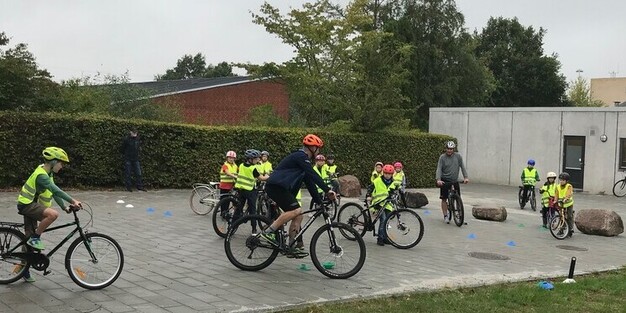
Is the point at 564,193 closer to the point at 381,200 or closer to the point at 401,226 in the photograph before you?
the point at 401,226

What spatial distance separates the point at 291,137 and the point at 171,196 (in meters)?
5.70

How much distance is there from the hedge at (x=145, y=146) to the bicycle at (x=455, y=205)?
28.1 feet

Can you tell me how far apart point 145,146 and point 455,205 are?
30.9ft

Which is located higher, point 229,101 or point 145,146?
point 229,101

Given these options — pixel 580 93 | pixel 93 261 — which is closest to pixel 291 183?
pixel 93 261

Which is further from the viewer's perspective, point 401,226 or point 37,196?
point 401,226

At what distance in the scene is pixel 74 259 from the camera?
21.6 ft

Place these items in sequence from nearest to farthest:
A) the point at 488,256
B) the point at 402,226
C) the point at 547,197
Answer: the point at 488,256
the point at 402,226
the point at 547,197

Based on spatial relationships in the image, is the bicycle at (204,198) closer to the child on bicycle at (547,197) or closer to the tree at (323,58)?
the child on bicycle at (547,197)

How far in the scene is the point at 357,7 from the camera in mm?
29859

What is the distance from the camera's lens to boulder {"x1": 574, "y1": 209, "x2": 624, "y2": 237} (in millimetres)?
13250

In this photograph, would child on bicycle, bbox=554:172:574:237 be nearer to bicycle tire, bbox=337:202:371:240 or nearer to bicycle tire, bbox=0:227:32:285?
bicycle tire, bbox=337:202:371:240

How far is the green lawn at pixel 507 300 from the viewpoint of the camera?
6195mm

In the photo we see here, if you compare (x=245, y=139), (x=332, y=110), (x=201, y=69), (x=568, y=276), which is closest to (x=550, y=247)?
(x=568, y=276)
